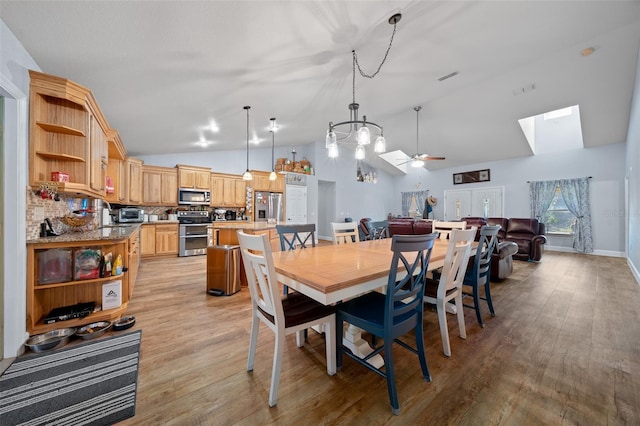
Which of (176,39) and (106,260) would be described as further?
(106,260)

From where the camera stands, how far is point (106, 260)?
Answer: 7.66 ft

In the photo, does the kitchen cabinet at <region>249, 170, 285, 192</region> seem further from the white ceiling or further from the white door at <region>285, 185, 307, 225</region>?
the white ceiling

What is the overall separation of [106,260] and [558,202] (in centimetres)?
988

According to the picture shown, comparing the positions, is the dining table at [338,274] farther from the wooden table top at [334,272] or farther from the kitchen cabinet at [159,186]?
the kitchen cabinet at [159,186]

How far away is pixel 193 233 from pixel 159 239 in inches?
26.8

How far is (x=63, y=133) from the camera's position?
7.54ft

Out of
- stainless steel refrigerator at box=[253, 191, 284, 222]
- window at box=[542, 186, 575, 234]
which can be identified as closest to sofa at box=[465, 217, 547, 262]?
window at box=[542, 186, 575, 234]

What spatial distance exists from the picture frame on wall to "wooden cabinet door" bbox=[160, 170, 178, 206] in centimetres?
892

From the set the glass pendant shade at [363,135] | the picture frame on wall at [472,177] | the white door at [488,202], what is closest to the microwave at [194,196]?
the glass pendant shade at [363,135]

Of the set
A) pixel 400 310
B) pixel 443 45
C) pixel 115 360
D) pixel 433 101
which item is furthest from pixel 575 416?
pixel 433 101

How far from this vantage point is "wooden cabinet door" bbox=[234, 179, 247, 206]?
21.6ft

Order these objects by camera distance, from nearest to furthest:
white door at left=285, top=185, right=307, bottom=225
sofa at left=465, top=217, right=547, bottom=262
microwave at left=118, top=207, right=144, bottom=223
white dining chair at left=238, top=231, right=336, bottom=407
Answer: white dining chair at left=238, top=231, right=336, bottom=407 → microwave at left=118, top=207, right=144, bottom=223 → sofa at left=465, top=217, right=547, bottom=262 → white door at left=285, top=185, right=307, bottom=225

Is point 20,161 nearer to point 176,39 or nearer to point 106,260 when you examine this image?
point 106,260

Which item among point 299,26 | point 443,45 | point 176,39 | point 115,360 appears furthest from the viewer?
point 443,45
